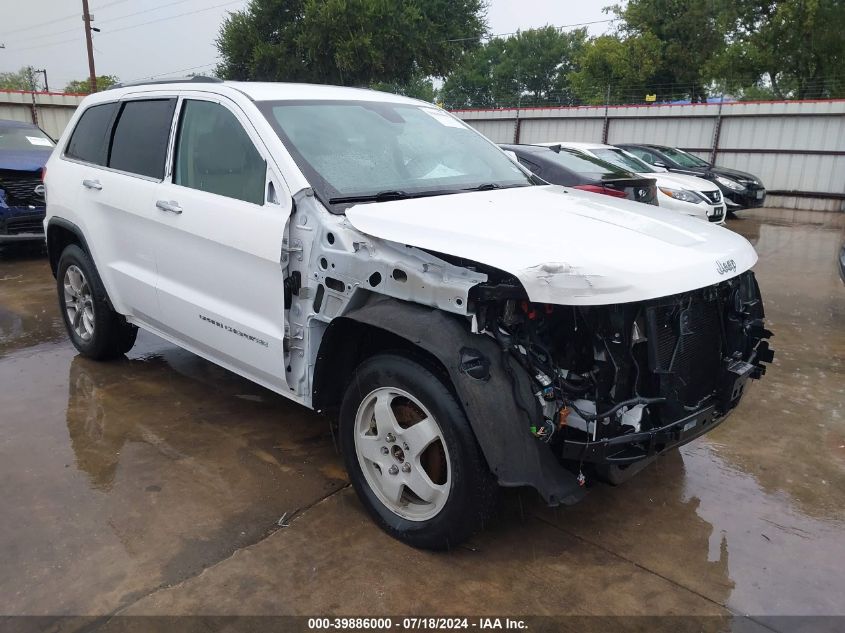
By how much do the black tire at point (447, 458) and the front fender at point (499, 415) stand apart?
84 millimetres

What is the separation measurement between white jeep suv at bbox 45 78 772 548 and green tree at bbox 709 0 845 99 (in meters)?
29.9

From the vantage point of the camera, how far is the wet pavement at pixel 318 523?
266 cm

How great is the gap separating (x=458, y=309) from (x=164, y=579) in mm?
1578

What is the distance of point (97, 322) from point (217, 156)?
1873mm

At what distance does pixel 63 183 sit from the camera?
4.81 meters

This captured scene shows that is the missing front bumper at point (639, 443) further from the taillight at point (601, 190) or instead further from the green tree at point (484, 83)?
the green tree at point (484, 83)

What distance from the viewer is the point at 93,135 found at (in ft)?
15.5

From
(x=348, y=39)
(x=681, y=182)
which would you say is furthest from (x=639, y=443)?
(x=348, y=39)

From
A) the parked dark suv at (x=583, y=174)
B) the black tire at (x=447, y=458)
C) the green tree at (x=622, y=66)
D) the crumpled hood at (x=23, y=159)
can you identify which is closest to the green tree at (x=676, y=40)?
the green tree at (x=622, y=66)

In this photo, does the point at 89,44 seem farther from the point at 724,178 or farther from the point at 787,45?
the point at 787,45

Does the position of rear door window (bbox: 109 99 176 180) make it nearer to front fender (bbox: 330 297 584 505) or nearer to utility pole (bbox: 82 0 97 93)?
front fender (bbox: 330 297 584 505)

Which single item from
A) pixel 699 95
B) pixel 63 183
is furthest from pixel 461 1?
pixel 63 183

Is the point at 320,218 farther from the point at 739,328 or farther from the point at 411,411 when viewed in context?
the point at 739,328

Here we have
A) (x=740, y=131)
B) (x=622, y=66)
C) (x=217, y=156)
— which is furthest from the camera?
(x=622, y=66)
